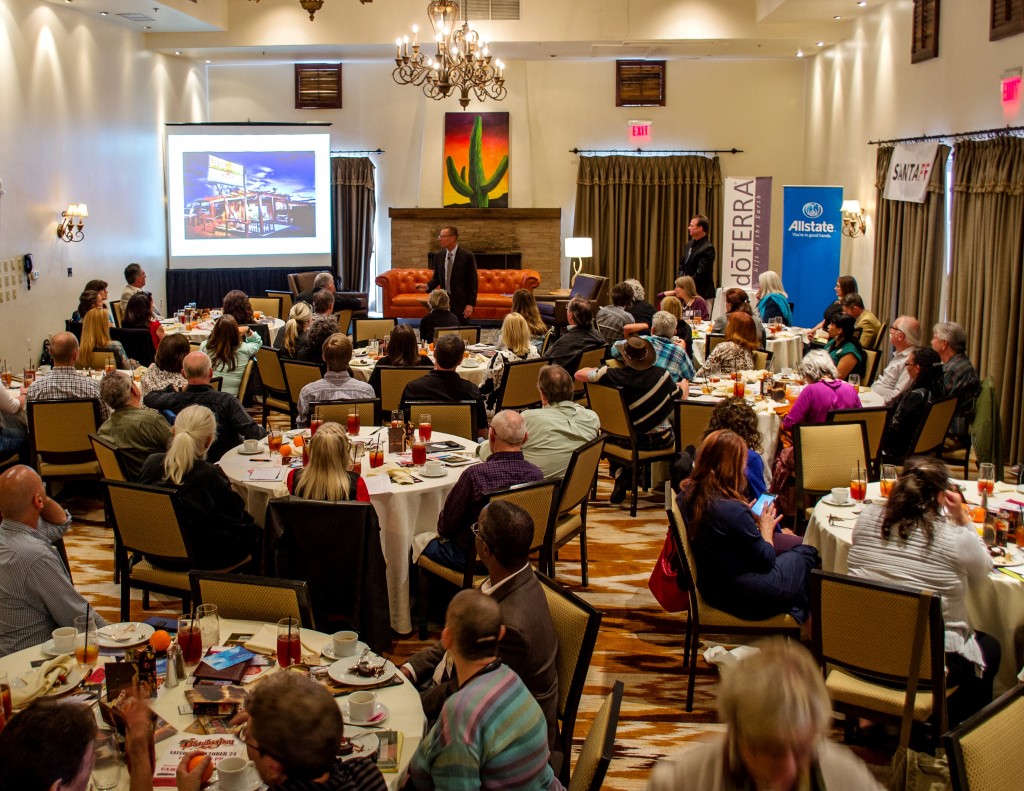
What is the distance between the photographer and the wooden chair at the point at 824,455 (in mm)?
6094

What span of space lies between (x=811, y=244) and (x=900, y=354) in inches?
230

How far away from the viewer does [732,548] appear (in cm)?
444

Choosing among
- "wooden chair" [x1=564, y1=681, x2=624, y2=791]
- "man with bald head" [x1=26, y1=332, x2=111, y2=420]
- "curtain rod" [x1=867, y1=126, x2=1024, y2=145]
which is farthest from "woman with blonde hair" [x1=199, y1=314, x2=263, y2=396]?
"curtain rod" [x1=867, y1=126, x2=1024, y2=145]

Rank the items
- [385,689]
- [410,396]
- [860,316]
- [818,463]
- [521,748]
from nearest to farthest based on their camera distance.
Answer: [521,748] → [385,689] → [818,463] → [410,396] → [860,316]

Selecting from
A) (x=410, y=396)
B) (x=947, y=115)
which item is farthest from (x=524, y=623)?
(x=947, y=115)

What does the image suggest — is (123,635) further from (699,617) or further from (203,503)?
(699,617)

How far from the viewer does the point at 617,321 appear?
1023 cm

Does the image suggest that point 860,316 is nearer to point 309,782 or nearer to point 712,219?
point 712,219

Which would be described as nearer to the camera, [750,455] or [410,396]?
[750,455]

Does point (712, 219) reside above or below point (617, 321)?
above

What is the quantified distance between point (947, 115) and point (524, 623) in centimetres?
884

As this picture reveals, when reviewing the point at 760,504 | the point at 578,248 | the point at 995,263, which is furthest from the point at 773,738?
the point at 578,248

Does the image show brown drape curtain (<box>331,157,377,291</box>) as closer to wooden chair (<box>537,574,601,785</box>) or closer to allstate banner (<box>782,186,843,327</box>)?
allstate banner (<box>782,186,843,327</box>)

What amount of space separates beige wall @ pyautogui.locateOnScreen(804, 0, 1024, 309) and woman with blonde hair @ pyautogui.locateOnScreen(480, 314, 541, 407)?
175 inches
